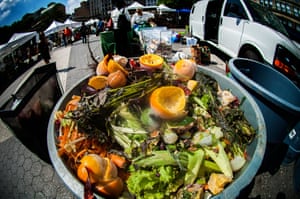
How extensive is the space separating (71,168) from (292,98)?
8.36 feet

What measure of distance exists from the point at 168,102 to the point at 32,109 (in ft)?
5.95

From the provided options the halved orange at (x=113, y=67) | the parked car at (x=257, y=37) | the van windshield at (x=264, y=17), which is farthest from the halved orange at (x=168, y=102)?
the van windshield at (x=264, y=17)

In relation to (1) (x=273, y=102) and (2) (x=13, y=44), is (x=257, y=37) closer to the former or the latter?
(1) (x=273, y=102)

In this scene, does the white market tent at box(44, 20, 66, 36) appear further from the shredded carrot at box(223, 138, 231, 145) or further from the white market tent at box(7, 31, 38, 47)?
the shredded carrot at box(223, 138, 231, 145)

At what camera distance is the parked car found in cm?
401

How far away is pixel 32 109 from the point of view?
2656mm

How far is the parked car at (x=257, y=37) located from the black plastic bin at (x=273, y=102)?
4.28 feet

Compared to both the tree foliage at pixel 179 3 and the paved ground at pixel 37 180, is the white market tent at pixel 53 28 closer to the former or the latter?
the tree foliage at pixel 179 3

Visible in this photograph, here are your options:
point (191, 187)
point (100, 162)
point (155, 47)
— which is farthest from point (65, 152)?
point (155, 47)

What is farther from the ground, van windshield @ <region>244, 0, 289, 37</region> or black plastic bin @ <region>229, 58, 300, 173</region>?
van windshield @ <region>244, 0, 289, 37</region>

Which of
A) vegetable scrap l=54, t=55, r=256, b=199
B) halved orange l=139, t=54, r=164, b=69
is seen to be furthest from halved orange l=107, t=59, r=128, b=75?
halved orange l=139, t=54, r=164, b=69

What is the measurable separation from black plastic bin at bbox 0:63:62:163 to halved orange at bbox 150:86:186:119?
1562mm

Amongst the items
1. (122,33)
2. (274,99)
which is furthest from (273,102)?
(122,33)

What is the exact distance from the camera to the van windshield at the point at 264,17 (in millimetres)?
4827
